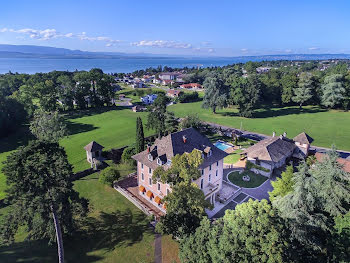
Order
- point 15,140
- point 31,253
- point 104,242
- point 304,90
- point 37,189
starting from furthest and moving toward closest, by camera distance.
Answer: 1. point 304,90
2. point 15,140
3. point 104,242
4. point 31,253
5. point 37,189

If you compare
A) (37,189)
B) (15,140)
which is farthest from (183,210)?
(15,140)

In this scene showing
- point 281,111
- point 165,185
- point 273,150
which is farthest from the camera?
point 281,111

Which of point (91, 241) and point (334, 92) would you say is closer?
point (91, 241)

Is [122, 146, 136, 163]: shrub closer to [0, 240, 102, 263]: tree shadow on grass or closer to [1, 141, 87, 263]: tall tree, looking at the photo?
[0, 240, 102, 263]: tree shadow on grass

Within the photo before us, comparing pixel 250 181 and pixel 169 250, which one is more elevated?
pixel 250 181

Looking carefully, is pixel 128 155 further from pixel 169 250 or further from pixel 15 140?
pixel 15 140

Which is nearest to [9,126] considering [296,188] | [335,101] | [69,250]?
[69,250]

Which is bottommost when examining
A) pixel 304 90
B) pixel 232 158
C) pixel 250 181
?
pixel 250 181

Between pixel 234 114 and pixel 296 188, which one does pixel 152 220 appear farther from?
pixel 234 114
